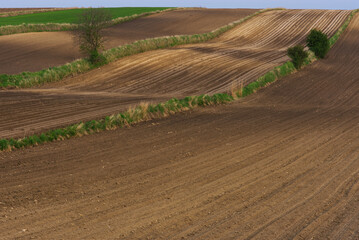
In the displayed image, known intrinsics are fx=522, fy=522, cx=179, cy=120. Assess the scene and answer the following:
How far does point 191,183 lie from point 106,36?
39.1m

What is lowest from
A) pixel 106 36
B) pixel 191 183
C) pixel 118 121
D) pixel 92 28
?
pixel 106 36

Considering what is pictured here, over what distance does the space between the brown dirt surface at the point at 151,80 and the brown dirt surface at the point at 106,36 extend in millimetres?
4761

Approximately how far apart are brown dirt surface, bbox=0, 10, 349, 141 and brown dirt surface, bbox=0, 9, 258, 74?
476 cm

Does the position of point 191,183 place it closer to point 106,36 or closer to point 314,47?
point 314,47

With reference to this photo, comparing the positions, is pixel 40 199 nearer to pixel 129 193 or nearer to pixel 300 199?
pixel 129 193

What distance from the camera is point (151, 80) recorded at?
2861 centimetres

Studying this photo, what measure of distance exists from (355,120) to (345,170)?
8.00m

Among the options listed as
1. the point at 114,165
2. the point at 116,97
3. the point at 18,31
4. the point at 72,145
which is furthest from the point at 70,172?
the point at 18,31

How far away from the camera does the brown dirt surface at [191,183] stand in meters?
8.12

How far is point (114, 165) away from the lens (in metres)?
11.8

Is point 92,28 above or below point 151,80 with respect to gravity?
above

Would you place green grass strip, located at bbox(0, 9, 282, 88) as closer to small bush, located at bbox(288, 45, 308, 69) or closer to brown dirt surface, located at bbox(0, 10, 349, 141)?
brown dirt surface, located at bbox(0, 10, 349, 141)

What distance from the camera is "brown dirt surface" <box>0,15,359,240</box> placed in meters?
8.12

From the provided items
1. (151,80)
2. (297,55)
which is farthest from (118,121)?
(297,55)
